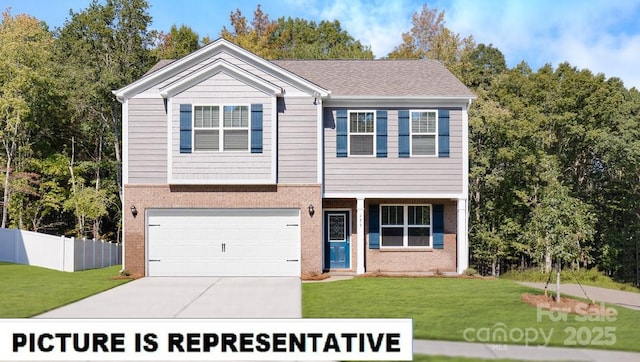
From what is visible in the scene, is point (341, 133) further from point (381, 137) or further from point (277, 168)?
point (277, 168)

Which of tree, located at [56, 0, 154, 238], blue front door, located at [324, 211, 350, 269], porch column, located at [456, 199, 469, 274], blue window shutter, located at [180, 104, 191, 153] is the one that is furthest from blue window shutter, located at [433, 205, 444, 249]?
tree, located at [56, 0, 154, 238]

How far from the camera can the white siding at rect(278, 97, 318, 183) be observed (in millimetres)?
19688

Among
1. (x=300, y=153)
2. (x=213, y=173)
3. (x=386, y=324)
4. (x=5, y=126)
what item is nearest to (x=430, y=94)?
(x=300, y=153)

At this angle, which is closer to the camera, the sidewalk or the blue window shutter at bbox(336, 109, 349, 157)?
the sidewalk

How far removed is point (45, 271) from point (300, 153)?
31.6 ft

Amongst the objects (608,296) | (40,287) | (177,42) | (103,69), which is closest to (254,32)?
(177,42)

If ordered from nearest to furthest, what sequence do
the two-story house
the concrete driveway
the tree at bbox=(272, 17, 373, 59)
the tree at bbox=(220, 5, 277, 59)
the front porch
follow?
the concrete driveway, the two-story house, the front porch, the tree at bbox=(220, 5, 277, 59), the tree at bbox=(272, 17, 373, 59)

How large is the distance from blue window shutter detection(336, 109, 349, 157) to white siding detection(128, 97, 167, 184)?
5.42 meters

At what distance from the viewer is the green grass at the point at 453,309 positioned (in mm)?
10508

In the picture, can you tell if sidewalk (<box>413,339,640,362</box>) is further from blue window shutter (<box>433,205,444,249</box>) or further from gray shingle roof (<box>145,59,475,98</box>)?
gray shingle roof (<box>145,59,475,98</box>)

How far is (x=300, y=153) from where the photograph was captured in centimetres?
1973

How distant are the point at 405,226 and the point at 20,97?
20.6 metres

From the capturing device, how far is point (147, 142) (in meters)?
19.7

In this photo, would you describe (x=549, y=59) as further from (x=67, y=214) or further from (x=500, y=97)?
(x=67, y=214)
